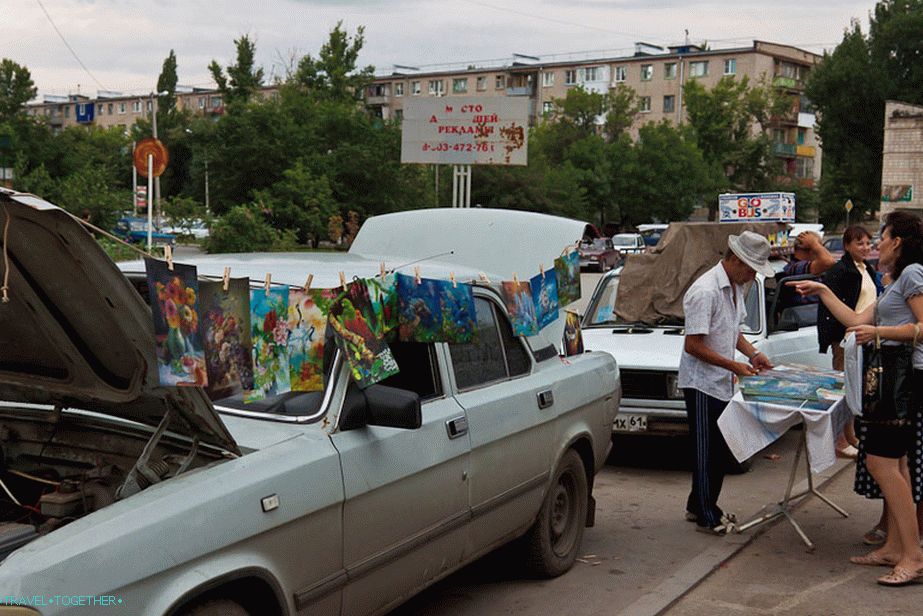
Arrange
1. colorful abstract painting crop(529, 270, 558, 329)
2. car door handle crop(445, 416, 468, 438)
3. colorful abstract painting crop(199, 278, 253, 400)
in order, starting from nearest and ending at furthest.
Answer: colorful abstract painting crop(199, 278, 253, 400)
car door handle crop(445, 416, 468, 438)
colorful abstract painting crop(529, 270, 558, 329)

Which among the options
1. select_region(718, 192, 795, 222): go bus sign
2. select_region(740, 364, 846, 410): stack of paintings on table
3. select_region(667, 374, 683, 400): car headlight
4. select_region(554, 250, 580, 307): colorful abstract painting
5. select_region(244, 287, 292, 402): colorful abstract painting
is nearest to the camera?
select_region(244, 287, 292, 402): colorful abstract painting

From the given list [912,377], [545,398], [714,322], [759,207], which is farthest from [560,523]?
[759,207]

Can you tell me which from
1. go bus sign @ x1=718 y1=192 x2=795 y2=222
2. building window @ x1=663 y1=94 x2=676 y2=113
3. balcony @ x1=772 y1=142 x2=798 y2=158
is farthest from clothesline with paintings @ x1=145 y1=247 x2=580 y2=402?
balcony @ x1=772 y1=142 x2=798 y2=158

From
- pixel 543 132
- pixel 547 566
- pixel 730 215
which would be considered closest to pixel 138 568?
pixel 547 566

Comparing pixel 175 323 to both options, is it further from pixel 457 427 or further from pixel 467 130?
pixel 467 130

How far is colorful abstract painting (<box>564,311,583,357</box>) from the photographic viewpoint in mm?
6480

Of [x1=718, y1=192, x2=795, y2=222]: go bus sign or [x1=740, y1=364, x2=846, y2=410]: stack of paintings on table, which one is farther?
[x1=718, y1=192, x2=795, y2=222]: go bus sign

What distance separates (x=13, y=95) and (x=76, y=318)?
64.0 meters

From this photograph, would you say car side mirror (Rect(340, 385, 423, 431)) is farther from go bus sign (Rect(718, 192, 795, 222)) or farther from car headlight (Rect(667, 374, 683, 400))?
go bus sign (Rect(718, 192, 795, 222))

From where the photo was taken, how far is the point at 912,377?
5664 mm

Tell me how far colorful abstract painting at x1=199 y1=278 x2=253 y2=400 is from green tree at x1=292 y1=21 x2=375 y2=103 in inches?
1845

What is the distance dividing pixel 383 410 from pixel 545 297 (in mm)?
2066

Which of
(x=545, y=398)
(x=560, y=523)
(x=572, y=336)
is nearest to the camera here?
(x=545, y=398)

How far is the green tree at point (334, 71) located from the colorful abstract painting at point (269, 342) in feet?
153
